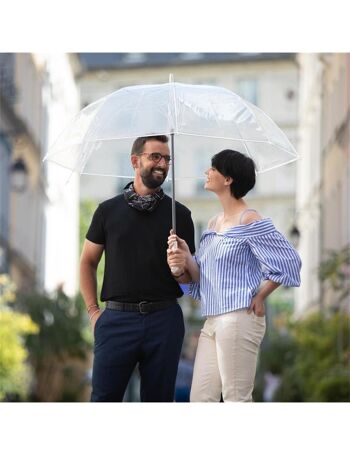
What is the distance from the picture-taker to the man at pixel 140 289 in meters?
6.68

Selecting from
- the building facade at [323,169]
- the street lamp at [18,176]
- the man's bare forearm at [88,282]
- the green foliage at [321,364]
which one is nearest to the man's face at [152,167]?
the man's bare forearm at [88,282]

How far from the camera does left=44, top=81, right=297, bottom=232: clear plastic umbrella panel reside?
22.5 ft

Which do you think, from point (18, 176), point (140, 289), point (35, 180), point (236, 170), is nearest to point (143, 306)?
point (140, 289)

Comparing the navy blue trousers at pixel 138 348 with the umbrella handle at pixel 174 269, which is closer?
the umbrella handle at pixel 174 269

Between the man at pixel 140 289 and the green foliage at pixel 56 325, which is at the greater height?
the man at pixel 140 289

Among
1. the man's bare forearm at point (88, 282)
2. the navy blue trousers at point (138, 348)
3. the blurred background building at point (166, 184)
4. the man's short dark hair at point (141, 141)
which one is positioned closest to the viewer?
the navy blue trousers at point (138, 348)

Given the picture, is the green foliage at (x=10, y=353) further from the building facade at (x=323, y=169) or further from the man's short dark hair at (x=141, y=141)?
the man's short dark hair at (x=141, y=141)

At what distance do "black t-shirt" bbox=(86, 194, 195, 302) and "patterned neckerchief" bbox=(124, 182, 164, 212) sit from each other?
3 centimetres

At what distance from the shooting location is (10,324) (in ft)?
71.6

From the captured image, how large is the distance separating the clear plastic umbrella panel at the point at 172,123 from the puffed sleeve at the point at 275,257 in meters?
0.56

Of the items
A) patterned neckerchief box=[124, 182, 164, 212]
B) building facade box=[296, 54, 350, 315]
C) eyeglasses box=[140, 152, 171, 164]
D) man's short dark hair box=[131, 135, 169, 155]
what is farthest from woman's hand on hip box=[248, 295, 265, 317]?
building facade box=[296, 54, 350, 315]

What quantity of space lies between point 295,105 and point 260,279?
190 ft

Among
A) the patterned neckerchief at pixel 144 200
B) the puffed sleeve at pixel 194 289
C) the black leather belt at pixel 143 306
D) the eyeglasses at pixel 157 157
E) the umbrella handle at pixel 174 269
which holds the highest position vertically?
the eyeglasses at pixel 157 157
